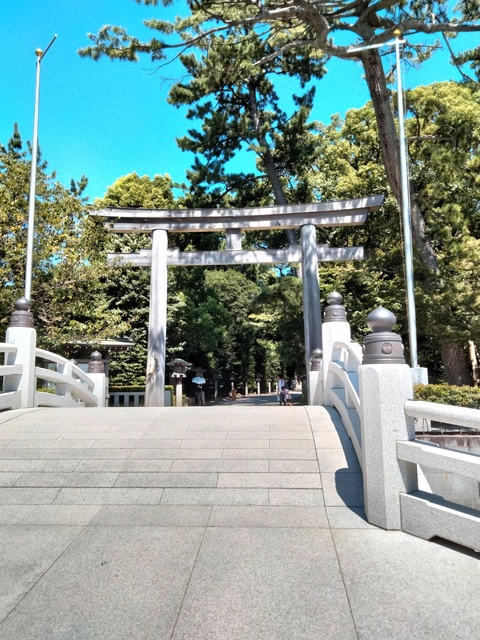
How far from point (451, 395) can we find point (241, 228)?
26.8ft

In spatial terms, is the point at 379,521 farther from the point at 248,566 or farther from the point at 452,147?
the point at 452,147

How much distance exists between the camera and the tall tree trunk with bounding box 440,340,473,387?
1499 centimetres

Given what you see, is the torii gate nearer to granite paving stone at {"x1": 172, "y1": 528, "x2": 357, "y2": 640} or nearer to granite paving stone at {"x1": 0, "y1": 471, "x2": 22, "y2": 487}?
granite paving stone at {"x1": 0, "y1": 471, "x2": 22, "y2": 487}

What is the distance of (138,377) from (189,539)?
1874 cm

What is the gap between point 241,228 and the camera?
1520cm

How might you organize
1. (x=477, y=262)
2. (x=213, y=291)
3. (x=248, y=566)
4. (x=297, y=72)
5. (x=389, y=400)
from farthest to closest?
(x=213, y=291) → (x=297, y=72) → (x=477, y=262) → (x=389, y=400) → (x=248, y=566)

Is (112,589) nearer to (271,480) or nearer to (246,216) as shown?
(271,480)

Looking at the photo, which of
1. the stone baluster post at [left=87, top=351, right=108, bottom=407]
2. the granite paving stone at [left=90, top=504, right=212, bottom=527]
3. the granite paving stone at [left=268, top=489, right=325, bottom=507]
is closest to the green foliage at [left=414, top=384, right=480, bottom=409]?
the stone baluster post at [left=87, top=351, right=108, bottom=407]

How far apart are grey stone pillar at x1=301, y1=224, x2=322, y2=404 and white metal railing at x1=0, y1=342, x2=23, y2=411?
27.6 ft

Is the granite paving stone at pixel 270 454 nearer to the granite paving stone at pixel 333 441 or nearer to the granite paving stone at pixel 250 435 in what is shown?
the granite paving stone at pixel 333 441

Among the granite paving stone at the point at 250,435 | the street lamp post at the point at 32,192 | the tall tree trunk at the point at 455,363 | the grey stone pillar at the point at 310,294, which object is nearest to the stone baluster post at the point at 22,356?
the street lamp post at the point at 32,192

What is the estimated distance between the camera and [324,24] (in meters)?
12.9

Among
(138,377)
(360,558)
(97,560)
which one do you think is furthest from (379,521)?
(138,377)

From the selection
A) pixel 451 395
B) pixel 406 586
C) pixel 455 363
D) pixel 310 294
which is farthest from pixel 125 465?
pixel 455 363
